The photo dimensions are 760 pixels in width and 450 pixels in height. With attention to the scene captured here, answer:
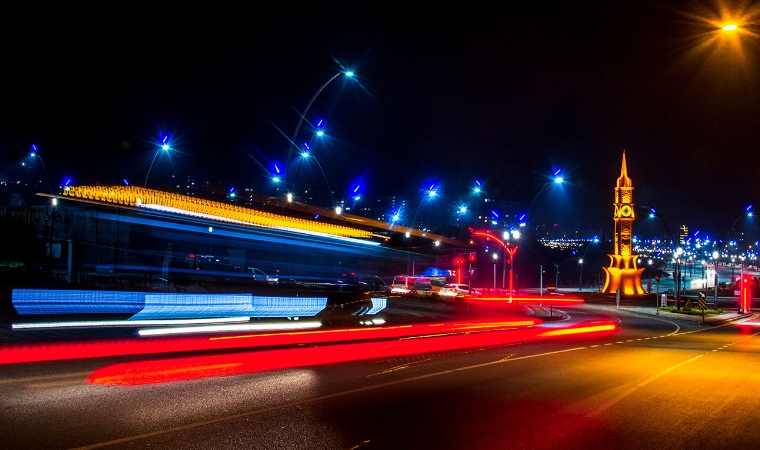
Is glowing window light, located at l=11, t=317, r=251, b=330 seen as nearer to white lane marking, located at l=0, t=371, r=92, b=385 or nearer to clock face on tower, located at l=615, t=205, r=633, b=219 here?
white lane marking, located at l=0, t=371, r=92, b=385

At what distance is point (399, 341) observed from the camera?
68.3 ft

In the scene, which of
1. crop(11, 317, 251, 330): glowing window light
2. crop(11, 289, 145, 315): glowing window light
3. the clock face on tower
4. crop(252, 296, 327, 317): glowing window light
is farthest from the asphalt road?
the clock face on tower

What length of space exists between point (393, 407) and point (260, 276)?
2169 cm

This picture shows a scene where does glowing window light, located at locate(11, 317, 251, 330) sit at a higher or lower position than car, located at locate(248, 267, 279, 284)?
lower

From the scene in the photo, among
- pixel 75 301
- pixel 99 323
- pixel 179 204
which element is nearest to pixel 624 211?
pixel 179 204

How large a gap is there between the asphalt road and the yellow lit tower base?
2194 inches

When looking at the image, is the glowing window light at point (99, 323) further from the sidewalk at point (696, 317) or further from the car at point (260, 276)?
the sidewalk at point (696, 317)

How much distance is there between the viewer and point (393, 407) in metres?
10.0

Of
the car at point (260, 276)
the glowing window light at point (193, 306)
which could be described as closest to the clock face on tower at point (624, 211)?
the car at point (260, 276)

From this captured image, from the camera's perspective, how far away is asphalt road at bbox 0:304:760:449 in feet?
25.9

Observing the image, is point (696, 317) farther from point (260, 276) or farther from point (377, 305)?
point (260, 276)

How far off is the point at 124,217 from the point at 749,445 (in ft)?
81.9

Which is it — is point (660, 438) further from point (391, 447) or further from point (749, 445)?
point (391, 447)

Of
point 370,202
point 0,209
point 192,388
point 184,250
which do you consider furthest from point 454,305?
point 370,202
